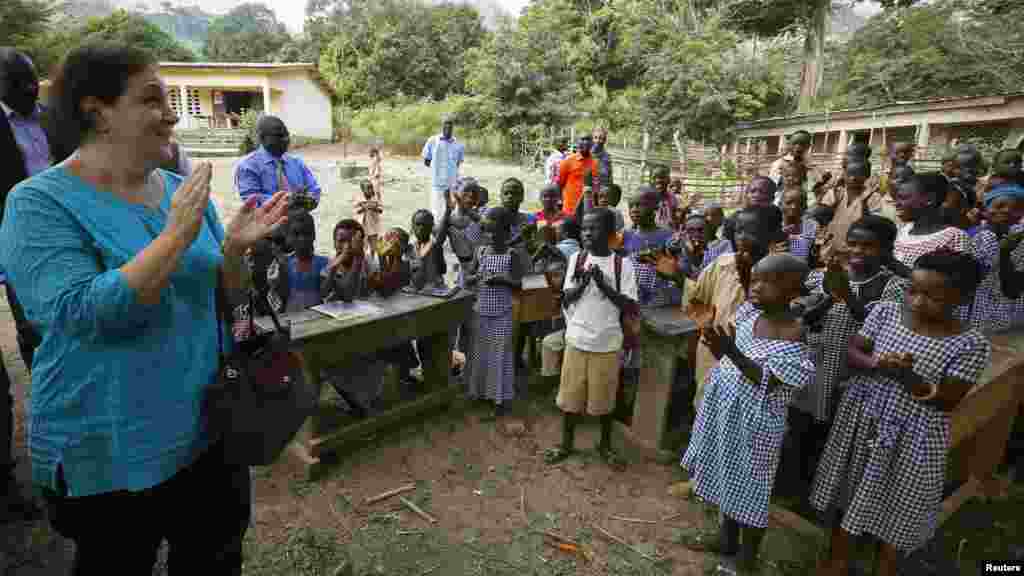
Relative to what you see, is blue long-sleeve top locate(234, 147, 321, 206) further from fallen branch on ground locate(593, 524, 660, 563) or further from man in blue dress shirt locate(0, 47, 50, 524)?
fallen branch on ground locate(593, 524, 660, 563)

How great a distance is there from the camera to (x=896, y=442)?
2.40 m

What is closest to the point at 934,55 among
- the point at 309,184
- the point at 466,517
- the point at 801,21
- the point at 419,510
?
the point at 801,21

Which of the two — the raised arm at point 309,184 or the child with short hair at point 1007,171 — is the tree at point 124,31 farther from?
the child with short hair at point 1007,171

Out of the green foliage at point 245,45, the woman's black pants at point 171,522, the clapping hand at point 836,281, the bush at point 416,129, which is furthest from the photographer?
the green foliage at point 245,45

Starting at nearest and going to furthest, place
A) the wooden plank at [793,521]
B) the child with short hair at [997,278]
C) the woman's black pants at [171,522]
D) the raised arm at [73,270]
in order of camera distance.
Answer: the raised arm at [73,270] < the woman's black pants at [171,522] < the wooden plank at [793,521] < the child with short hair at [997,278]

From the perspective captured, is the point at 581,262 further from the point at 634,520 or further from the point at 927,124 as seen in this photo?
the point at 927,124

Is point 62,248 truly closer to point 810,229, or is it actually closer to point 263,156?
point 263,156

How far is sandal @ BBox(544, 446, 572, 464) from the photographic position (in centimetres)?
364

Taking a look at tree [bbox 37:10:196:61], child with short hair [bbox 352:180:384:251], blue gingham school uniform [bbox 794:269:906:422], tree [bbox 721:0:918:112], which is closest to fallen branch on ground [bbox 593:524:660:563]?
blue gingham school uniform [bbox 794:269:906:422]

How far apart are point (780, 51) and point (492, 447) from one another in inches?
952

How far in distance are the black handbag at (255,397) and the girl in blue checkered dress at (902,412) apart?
2102 mm

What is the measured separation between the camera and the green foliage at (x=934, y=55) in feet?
56.3

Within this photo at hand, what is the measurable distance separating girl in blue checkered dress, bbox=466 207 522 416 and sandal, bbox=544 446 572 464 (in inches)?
24.2

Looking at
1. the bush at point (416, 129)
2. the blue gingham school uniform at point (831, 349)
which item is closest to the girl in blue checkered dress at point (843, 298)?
the blue gingham school uniform at point (831, 349)
